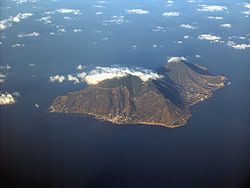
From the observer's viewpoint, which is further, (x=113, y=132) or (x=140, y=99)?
(x=140, y=99)

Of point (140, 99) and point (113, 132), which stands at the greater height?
point (113, 132)

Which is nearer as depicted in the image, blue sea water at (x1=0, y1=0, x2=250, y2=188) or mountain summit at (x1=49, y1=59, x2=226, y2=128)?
blue sea water at (x1=0, y1=0, x2=250, y2=188)

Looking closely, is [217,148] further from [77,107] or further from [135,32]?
[135,32]

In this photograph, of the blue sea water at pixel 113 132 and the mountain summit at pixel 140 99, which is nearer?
the blue sea water at pixel 113 132

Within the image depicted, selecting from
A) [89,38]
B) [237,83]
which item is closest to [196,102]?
[237,83]
